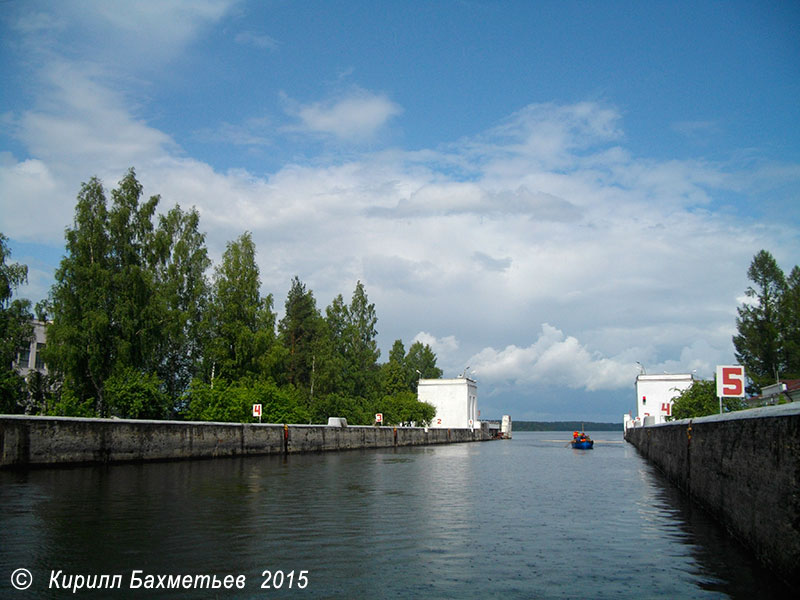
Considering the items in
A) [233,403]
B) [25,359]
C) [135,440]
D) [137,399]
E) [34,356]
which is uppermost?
[34,356]

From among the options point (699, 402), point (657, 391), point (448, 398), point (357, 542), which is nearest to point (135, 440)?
point (357, 542)

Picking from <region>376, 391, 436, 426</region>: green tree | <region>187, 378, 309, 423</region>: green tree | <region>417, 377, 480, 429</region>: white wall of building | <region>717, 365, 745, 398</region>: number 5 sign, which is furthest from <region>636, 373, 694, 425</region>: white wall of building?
<region>717, 365, 745, 398</region>: number 5 sign

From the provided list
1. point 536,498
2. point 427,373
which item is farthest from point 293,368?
point 536,498

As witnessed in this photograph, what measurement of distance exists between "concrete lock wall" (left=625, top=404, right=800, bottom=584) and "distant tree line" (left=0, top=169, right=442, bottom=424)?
29671mm

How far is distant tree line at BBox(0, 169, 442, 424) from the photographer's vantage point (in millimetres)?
41688

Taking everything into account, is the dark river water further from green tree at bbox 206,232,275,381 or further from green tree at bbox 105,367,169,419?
green tree at bbox 206,232,275,381

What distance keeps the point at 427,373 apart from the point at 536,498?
10252 centimetres

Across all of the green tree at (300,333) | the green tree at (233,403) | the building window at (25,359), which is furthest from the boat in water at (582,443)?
the building window at (25,359)

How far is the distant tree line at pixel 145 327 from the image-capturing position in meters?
41.7

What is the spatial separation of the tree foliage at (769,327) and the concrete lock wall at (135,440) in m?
48.4

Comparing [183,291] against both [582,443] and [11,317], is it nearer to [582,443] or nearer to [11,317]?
[11,317]

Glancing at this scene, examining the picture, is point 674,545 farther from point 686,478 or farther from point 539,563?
point 686,478

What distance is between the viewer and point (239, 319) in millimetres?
56469

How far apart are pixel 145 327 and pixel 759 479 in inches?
1622
